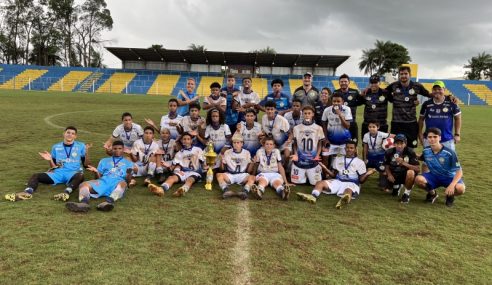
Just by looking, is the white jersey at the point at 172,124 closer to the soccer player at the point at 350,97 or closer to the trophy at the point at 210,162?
the trophy at the point at 210,162

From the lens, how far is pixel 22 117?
1432 cm

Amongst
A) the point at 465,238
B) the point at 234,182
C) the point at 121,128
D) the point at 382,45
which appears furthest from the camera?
the point at 382,45

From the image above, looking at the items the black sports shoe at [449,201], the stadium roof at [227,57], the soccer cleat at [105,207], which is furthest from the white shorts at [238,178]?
the stadium roof at [227,57]

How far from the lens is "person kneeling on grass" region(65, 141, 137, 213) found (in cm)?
482

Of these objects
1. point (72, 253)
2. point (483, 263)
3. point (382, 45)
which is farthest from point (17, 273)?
point (382, 45)

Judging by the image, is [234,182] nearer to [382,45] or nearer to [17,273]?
[17,273]

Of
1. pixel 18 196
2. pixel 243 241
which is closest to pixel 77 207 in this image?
pixel 18 196

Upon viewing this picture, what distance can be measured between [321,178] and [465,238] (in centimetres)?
263

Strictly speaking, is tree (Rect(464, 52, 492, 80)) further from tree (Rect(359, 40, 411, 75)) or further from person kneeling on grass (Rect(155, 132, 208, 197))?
person kneeling on grass (Rect(155, 132, 208, 197))

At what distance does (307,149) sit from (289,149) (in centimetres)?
37

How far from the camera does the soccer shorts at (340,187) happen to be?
19.3 feet

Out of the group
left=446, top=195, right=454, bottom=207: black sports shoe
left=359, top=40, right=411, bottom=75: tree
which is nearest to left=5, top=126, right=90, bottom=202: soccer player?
left=446, top=195, right=454, bottom=207: black sports shoe

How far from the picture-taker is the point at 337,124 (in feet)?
22.9

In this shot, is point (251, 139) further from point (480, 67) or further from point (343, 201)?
point (480, 67)
